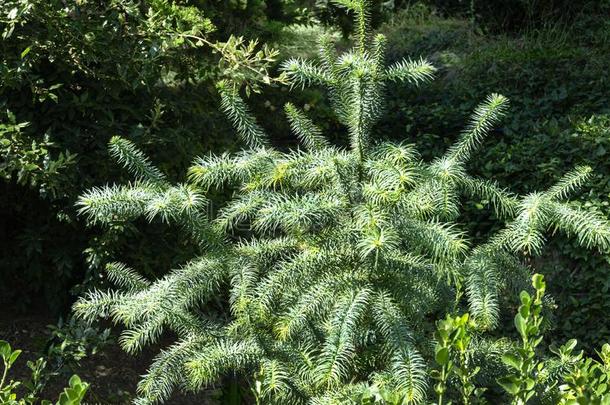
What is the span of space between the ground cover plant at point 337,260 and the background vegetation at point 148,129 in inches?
43.0

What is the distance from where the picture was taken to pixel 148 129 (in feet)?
15.4

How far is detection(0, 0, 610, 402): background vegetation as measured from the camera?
14.5ft

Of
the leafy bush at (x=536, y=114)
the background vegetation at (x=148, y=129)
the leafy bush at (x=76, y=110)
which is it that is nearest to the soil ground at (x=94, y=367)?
the background vegetation at (x=148, y=129)

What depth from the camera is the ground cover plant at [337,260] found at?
3096mm

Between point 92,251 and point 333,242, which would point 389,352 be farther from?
point 92,251

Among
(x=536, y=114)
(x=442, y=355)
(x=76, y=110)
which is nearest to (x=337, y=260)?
(x=442, y=355)

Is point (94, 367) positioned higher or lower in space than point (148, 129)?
lower

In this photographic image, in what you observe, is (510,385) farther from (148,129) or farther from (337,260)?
(148,129)

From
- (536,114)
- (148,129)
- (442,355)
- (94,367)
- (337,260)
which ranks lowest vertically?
(94,367)

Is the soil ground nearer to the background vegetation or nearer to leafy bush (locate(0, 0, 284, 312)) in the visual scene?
the background vegetation

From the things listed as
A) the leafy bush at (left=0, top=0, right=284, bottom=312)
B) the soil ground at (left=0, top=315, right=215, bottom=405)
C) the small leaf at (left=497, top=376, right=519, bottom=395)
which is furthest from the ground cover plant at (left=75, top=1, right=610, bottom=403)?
the soil ground at (left=0, top=315, right=215, bottom=405)

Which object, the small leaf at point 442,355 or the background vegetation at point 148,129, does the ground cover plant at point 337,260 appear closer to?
the small leaf at point 442,355

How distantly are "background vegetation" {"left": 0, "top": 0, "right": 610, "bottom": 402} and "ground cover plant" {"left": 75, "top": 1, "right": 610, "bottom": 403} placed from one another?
1091mm

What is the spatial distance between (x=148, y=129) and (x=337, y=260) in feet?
6.00
